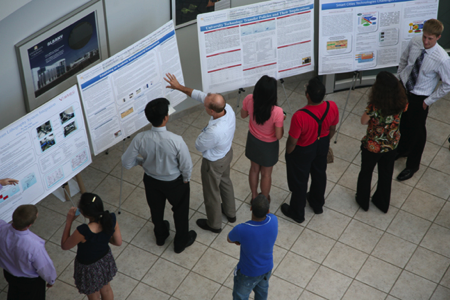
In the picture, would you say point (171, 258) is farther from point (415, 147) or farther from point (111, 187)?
point (415, 147)

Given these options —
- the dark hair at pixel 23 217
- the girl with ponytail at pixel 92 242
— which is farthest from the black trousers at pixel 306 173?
the dark hair at pixel 23 217

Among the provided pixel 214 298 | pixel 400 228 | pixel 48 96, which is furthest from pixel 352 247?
pixel 48 96

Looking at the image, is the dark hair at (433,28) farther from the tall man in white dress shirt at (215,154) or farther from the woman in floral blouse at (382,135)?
the tall man in white dress shirt at (215,154)

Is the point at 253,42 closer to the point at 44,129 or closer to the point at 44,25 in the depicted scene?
the point at 44,25

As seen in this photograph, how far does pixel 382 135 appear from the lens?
4.80 m

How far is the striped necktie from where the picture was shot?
204 inches

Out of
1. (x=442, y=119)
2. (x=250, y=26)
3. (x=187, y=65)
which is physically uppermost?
(x=250, y=26)

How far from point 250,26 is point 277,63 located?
1.79 ft

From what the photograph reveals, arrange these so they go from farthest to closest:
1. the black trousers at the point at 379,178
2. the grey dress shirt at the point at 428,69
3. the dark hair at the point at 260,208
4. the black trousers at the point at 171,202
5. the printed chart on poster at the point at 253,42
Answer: the printed chart on poster at the point at 253,42 < the grey dress shirt at the point at 428,69 < the black trousers at the point at 379,178 < the black trousers at the point at 171,202 < the dark hair at the point at 260,208

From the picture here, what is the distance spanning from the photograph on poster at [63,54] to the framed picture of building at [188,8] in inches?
38.6

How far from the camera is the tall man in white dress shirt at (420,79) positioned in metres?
5.10

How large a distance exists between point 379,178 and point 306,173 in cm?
81

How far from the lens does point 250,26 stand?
215 inches

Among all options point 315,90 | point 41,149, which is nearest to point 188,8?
point 315,90
